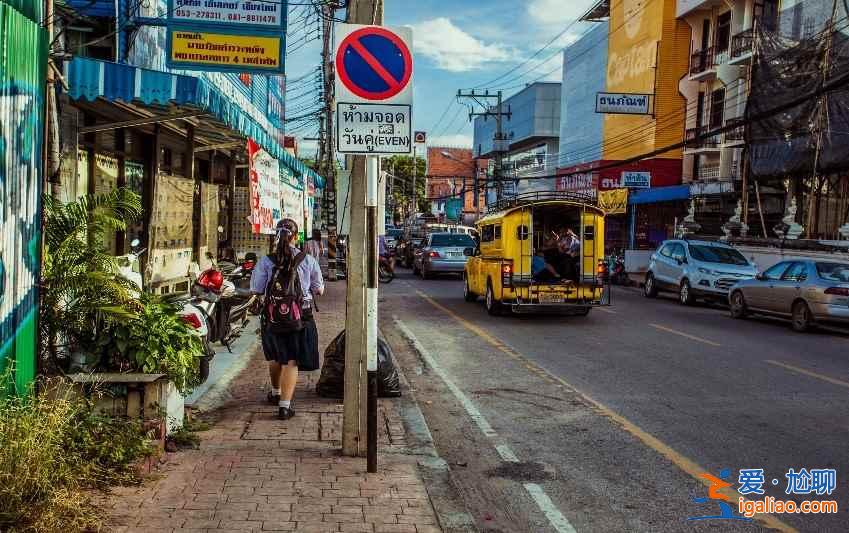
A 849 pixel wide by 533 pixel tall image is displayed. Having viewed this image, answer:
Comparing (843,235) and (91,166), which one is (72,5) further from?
(843,235)

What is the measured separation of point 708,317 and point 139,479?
15.2 m

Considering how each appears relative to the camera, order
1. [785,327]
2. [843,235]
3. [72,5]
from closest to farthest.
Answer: [72,5], [785,327], [843,235]

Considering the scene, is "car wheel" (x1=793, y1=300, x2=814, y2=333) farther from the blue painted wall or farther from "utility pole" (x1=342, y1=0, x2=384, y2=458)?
the blue painted wall

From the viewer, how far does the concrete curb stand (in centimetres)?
496

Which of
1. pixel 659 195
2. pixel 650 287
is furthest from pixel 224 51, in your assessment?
pixel 659 195

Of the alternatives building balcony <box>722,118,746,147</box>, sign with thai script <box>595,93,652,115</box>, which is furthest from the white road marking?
sign with thai script <box>595,93,652,115</box>

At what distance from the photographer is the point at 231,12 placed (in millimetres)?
11242

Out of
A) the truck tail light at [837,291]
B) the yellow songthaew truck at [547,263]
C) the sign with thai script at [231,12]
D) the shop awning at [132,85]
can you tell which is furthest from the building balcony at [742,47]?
the shop awning at [132,85]

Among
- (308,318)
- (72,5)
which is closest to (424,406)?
(308,318)

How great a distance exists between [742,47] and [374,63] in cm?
3063

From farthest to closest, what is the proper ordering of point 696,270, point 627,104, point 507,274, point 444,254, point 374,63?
point 627,104
point 444,254
point 696,270
point 507,274
point 374,63

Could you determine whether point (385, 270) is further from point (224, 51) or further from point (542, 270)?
point (224, 51)

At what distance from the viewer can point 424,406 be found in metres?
8.35

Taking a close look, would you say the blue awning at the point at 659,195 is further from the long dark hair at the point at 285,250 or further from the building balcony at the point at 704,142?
the long dark hair at the point at 285,250
